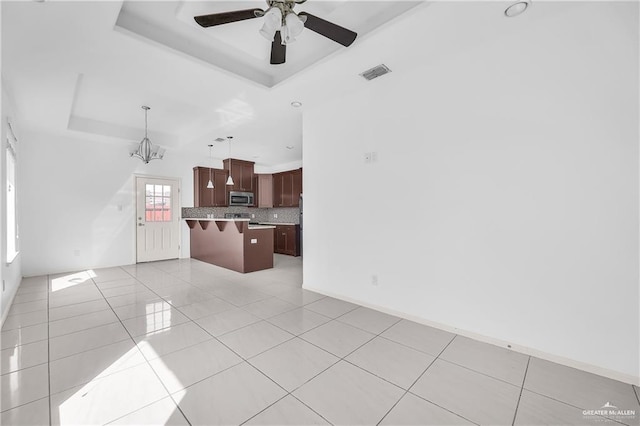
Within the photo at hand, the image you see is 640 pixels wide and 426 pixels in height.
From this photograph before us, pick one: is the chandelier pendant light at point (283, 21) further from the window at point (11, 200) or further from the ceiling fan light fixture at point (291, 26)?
the window at point (11, 200)

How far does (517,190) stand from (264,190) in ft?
22.5

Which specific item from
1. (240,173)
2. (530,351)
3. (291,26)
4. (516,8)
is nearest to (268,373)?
(530,351)

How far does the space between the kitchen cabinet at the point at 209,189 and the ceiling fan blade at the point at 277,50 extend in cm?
522

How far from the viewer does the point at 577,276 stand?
1.93 metres

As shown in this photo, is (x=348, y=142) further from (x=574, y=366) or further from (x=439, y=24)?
(x=574, y=366)

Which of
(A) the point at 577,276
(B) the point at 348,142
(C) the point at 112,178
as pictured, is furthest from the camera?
(C) the point at 112,178

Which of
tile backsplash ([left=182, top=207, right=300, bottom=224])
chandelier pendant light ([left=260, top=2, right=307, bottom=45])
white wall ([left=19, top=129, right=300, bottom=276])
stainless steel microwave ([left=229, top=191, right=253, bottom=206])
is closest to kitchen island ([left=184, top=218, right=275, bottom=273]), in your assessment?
tile backsplash ([left=182, top=207, right=300, bottom=224])

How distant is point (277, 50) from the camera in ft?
7.03

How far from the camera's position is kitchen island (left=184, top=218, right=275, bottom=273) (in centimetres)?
502

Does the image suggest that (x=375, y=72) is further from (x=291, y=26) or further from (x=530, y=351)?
(x=530, y=351)

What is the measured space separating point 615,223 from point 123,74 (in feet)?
15.1

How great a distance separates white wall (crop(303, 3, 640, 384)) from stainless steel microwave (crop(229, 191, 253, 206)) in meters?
5.06

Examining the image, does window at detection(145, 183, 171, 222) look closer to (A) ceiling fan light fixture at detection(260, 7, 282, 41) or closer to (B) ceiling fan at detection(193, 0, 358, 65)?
(B) ceiling fan at detection(193, 0, 358, 65)

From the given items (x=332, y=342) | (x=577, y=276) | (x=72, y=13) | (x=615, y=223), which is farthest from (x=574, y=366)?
(x=72, y=13)
